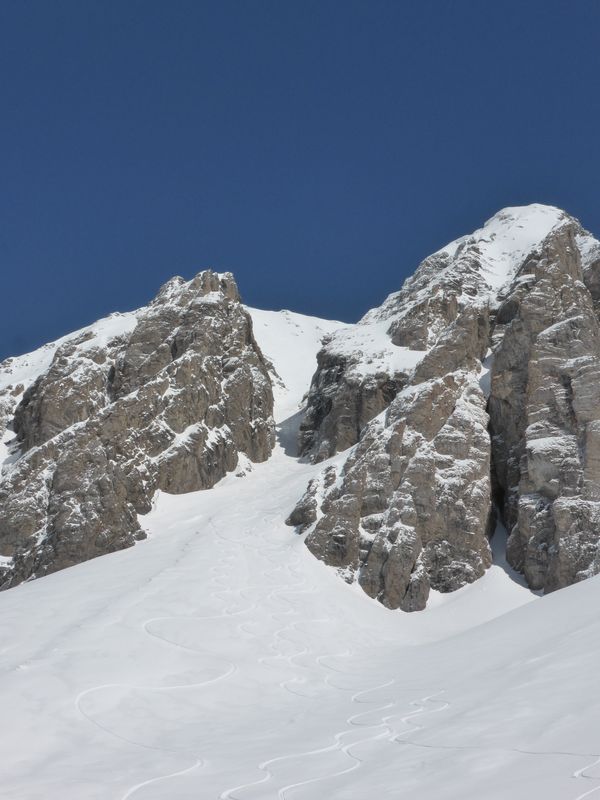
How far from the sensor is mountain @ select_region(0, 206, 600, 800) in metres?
11.3

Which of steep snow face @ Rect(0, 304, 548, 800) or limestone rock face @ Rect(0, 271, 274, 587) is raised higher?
limestone rock face @ Rect(0, 271, 274, 587)

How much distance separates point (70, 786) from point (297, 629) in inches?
737

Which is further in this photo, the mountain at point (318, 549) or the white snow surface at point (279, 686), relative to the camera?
the mountain at point (318, 549)

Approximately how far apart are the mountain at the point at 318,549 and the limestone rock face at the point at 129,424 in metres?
0.18

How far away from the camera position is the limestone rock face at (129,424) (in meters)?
45.6

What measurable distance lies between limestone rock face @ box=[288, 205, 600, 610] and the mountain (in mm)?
149

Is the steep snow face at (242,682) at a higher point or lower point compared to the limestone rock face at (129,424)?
lower

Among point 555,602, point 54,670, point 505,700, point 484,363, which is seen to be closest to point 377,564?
point 555,602

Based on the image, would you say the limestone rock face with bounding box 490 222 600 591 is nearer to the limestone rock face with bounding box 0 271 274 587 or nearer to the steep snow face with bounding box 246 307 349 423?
the limestone rock face with bounding box 0 271 274 587

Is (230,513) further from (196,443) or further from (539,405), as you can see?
(539,405)

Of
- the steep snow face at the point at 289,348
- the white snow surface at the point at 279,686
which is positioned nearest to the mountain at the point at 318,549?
the white snow surface at the point at 279,686

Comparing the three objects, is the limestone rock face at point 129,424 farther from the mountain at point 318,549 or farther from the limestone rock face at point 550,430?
the limestone rock face at point 550,430

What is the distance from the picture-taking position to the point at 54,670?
18.0m

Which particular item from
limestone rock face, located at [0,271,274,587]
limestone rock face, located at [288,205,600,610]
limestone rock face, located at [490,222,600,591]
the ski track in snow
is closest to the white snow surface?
the ski track in snow
